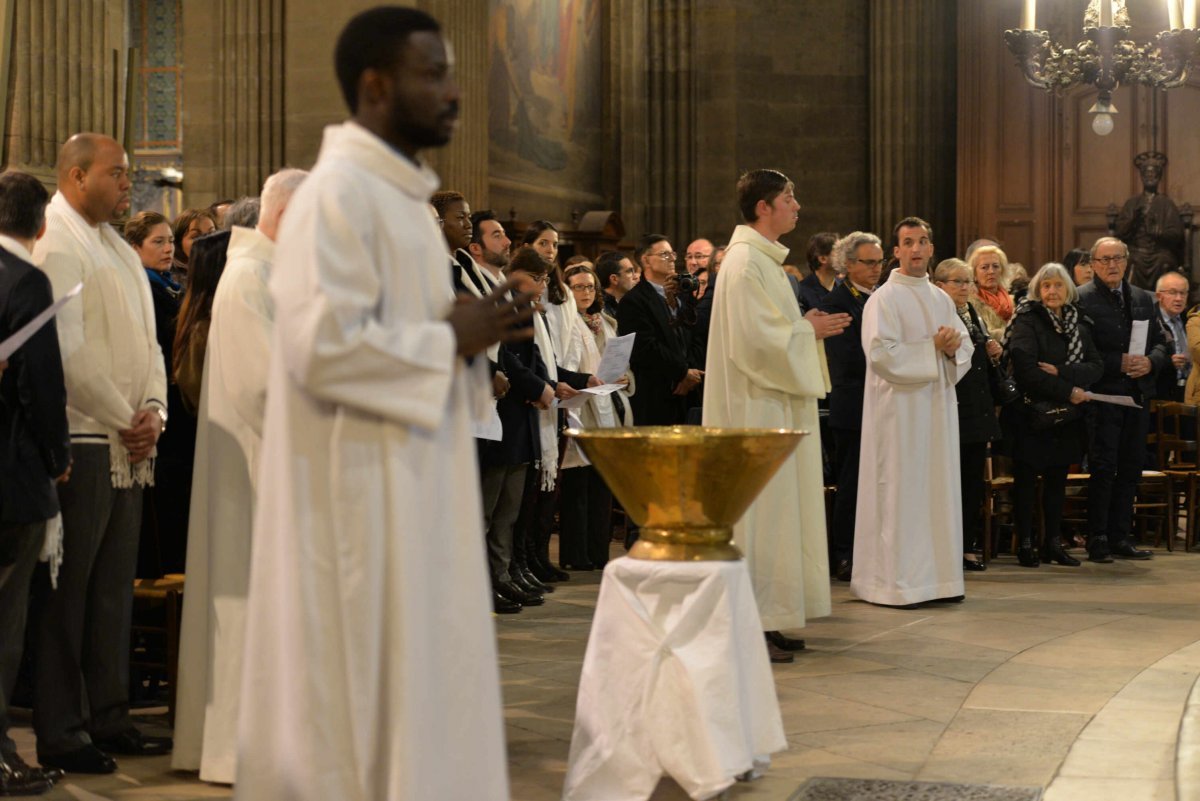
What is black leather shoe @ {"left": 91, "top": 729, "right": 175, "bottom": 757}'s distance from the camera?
4.82 m

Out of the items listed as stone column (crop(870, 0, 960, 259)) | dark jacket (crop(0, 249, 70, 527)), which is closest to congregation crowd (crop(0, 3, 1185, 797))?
dark jacket (crop(0, 249, 70, 527))

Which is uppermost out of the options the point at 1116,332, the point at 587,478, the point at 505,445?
the point at 1116,332

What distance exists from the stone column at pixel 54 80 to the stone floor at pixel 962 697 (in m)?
3.58

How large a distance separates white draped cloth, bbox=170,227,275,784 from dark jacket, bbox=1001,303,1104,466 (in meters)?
5.80

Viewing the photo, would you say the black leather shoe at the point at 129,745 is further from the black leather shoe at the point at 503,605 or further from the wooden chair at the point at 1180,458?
the wooden chair at the point at 1180,458

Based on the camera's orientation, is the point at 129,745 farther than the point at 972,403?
No

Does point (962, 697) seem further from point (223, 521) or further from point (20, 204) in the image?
point (20, 204)

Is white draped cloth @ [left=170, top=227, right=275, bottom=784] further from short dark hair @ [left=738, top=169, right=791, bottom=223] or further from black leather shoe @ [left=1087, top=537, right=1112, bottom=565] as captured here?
black leather shoe @ [left=1087, top=537, right=1112, bottom=565]

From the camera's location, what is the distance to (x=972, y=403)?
8.67m

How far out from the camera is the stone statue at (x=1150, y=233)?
15.5 m

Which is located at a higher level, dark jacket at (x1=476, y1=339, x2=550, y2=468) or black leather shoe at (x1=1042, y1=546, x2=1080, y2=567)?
dark jacket at (x1=476, y1=339, x2=550, y2=468)

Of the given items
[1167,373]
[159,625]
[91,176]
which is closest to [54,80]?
[159,625]

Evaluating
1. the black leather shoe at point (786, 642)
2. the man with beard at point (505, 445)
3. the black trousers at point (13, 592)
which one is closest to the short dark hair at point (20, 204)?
the black trousers at point (13, 592)

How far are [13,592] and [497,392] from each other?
323 cm
